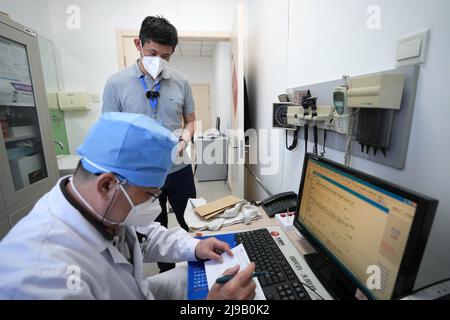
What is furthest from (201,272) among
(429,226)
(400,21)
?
(400,21)

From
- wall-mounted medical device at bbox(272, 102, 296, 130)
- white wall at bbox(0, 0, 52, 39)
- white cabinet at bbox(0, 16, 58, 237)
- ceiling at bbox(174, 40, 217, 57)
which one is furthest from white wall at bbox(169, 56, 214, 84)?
wall-mounted medical device at bbox(272, 102, 296, 130)

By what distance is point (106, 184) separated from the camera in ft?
1.96

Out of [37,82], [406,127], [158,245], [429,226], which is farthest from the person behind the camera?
[37,82]

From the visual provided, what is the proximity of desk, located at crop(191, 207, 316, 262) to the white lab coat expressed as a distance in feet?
1.27

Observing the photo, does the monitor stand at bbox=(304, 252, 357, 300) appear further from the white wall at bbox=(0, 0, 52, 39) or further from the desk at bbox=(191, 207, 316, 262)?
the white wall at bbox=(0, 0, 52, 39)

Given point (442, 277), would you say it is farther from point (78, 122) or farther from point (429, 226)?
point (78, 122)

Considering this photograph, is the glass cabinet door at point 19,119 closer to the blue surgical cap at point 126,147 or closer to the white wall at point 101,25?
the white wall at point 101,25

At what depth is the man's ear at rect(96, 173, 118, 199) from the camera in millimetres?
588

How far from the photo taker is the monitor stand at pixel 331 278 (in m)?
0.60

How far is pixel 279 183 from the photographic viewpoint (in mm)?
1642

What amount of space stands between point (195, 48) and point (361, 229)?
574 cm

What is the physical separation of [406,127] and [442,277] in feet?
1.32

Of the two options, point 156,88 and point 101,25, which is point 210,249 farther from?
point 101,25

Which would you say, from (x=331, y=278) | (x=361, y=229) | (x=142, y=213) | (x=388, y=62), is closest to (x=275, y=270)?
(x=331, y=278)
